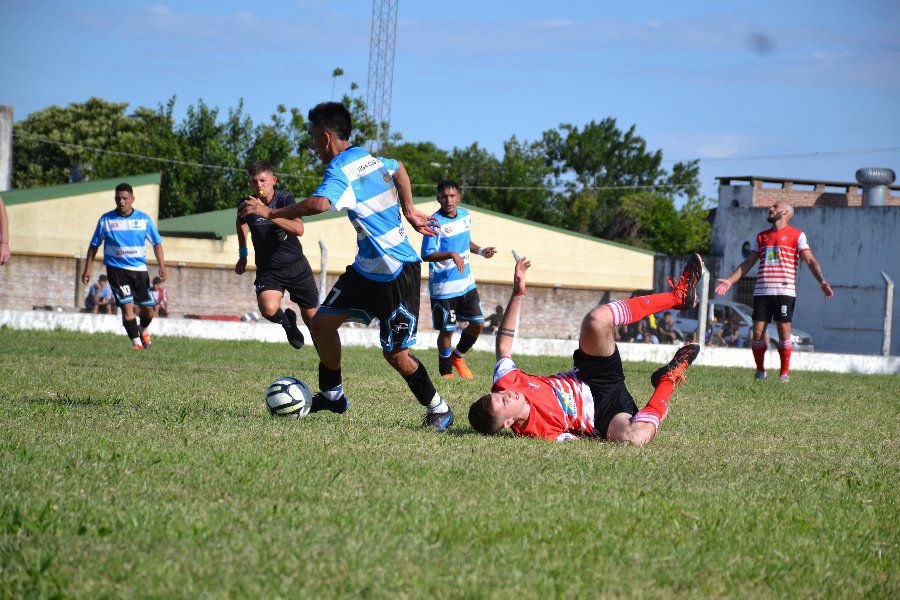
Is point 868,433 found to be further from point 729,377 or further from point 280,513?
point 729,377

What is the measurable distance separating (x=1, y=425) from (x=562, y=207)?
73.9 meters

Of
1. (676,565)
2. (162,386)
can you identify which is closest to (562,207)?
(162,386)

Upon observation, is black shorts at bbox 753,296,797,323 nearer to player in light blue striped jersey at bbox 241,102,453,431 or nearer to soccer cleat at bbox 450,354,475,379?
soccer cleat at bbox 450,354,475,379

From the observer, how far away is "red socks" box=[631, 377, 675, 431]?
622 centimetres

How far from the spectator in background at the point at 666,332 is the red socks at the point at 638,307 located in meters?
17.3

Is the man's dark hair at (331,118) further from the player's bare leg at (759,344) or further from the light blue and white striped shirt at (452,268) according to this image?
the player's bare leg at (759,344)

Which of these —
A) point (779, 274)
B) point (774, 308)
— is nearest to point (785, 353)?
point (774, 308)

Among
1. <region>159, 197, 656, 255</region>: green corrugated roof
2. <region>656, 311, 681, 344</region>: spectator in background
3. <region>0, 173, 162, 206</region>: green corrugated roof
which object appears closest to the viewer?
<region>656, 311, 681, 344</region>: spectator in background

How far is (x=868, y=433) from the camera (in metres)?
7.81

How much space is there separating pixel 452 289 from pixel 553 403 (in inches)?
240

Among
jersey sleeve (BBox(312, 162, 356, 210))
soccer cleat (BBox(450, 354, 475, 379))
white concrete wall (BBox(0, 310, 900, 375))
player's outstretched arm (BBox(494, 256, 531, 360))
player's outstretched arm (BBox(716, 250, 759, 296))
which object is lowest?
white concrete wall (BBox(0, 310, 900, 375))

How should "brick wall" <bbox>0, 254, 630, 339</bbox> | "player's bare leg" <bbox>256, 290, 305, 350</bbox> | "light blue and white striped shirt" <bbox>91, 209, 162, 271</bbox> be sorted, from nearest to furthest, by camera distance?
1. "player's bare leg" <bbox>256, 290, 305, 350</bbox>
2. "light blue and white striped shirt" <bbox>91, 209, 162, 271</bbox>
3. "brick wall" <bbox>0, 254, 630, 339</bbox>

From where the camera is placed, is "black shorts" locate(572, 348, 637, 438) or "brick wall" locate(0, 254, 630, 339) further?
"brick wall" locate(0, 254, 630, 339)

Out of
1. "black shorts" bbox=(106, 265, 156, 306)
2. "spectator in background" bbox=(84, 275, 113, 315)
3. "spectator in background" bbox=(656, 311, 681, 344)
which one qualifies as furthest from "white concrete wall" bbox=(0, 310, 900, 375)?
"spectator in background" bbox=(84, 275, 113, 315)
